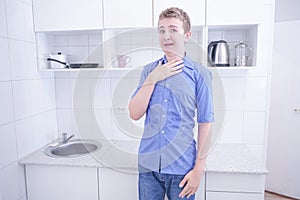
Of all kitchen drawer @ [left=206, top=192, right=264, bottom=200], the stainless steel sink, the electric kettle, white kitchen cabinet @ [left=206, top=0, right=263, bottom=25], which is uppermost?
white kitchen cabinet @ [left=206, top=0, right=263, bottom=25]

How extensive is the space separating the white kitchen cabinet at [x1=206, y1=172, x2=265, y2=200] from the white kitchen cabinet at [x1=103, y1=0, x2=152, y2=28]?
1029 mm

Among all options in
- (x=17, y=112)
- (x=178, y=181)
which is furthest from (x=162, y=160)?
(x=17, y=112)

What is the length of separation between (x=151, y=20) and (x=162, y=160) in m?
0.87

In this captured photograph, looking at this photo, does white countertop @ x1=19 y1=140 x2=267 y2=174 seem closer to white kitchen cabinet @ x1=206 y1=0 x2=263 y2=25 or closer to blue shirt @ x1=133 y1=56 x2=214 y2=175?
blue shirt @ x1=133 y1=56 x2=214 y2=175

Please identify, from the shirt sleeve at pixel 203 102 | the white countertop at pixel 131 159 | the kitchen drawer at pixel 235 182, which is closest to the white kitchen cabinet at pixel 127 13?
the shirt sleeve at pixel 203 102

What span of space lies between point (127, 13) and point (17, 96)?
88 centimetres

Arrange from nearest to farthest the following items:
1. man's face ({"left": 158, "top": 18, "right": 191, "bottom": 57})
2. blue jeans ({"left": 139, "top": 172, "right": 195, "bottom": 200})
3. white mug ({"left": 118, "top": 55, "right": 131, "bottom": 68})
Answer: man's face ({"left": 158, "top": 18, "right": 191, "bottom": 57})
blue jeans ({"left": 139, "top": 172, "right": 195, "bottom": 200})
white mug ({"left": 118, "top": 55, "right": 131, "bottom": 68})

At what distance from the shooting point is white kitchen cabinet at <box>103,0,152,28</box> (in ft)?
4.64

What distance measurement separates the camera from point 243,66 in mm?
1455

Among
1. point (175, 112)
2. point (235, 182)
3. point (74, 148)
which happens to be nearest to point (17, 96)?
point (74, 148)

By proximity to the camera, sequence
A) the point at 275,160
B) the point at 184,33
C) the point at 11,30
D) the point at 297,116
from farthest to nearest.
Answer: the point at 275,160 → the point at 297,116 → the point at 11,30 → the point at 184,33

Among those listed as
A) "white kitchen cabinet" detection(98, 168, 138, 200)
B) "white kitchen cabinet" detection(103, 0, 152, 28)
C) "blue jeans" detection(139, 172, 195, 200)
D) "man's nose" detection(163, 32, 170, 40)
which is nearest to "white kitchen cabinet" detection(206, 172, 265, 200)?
"blue jeans" detection(139, 172, 195, 200)

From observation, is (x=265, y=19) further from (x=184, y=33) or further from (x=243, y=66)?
(x=184, y=33)

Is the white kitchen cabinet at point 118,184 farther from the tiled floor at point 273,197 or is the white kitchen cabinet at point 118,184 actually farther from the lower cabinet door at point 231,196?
the tiled floor at point 273,197
